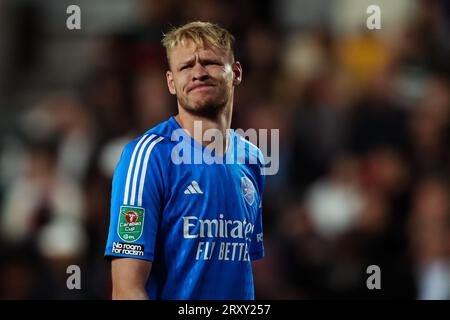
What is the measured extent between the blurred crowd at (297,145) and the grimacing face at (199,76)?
332cm

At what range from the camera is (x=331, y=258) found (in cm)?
759

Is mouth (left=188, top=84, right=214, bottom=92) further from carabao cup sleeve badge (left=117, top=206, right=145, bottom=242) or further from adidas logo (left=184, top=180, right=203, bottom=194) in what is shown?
carabao cup sleeve badge (left=117, top=206, right=145, bottom=242)

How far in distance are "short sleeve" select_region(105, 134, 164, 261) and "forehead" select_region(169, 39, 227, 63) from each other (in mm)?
384

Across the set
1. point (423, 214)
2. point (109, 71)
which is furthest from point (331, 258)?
point (109, 71)

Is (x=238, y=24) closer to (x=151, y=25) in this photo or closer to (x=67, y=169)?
(x=151, y=25)

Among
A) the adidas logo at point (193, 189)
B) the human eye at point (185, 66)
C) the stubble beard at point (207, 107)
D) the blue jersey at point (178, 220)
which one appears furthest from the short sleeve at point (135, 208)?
the human eye at point (185, 66)

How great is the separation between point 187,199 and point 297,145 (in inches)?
177

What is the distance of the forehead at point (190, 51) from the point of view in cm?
369

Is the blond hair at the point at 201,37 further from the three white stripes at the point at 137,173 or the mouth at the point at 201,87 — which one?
the three white stripes at the point at 137,173

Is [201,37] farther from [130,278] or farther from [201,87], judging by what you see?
[130,278]

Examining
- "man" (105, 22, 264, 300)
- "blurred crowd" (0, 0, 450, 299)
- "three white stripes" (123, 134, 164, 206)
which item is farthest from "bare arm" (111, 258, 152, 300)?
"blurred crowd" (0, 0, 450, 299)

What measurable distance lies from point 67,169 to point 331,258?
8.05 ft

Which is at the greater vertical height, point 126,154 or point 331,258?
point 126,154

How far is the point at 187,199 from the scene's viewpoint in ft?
12.5
